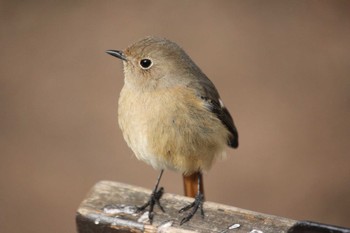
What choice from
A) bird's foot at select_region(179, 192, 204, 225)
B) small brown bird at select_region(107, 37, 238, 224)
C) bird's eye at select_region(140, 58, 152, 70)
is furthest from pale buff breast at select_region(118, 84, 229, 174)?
bird's foot at select_region(179, 192, 204, 225)

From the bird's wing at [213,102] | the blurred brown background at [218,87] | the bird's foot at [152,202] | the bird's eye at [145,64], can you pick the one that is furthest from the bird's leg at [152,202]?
the blurred brown background at [218,87]

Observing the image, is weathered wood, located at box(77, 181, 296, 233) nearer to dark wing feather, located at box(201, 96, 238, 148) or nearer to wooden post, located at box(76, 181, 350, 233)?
wooden post, located at box(76, 181, 350, 233)

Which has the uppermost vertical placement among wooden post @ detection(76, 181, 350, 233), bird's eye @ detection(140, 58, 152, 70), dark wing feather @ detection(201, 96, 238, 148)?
bird's eye @ detection(140, 58, 152, 70)

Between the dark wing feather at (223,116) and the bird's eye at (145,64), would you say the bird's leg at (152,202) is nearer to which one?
the dark wing feather at (223,116)


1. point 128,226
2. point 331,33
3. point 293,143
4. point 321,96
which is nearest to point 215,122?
point 128,226

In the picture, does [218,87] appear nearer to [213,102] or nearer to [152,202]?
[213,102]

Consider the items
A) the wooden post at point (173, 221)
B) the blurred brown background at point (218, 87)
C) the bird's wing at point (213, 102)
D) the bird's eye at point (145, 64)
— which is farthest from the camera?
the blurred brown background at point (218, 87)
